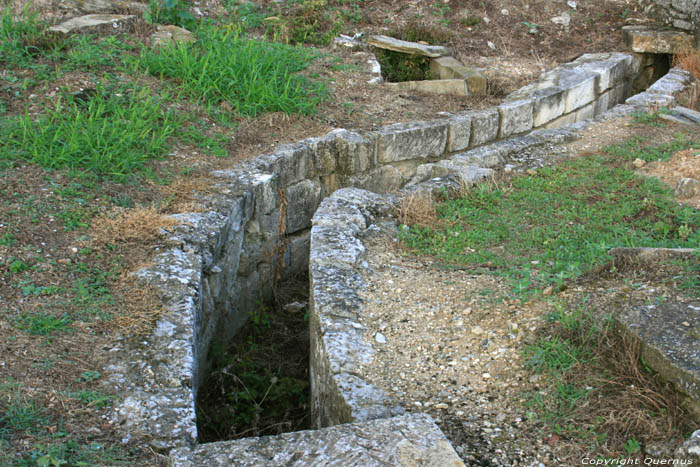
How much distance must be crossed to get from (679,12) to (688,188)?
5024 millimetres

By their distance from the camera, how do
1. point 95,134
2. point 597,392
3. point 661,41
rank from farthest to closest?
point 661,41 < point 95,134 < point 597,392

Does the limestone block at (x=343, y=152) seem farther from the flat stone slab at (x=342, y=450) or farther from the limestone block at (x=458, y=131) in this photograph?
the flat stone slab at (x=342, y=450)

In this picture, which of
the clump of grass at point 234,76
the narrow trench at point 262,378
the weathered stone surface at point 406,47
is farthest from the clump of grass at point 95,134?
the weathered stone surface at point 406,47

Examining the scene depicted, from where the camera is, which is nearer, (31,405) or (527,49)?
(31,405)

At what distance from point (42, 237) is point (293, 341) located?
186 centimetres

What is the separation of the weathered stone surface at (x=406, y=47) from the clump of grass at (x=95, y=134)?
11.0ft

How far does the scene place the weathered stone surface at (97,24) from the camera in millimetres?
6348

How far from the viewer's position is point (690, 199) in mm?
4789

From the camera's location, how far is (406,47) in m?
7.89

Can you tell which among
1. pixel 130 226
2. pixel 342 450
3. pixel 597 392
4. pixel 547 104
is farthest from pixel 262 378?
pixel 547 104

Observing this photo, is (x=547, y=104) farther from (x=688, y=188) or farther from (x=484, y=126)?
(x=688, y=188)

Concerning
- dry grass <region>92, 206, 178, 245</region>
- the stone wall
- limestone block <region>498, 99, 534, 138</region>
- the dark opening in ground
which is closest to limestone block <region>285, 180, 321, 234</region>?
the dark opening in ground

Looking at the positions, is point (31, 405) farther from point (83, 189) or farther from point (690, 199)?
point (690, 199)

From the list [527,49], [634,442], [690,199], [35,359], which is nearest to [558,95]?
[527,49]
